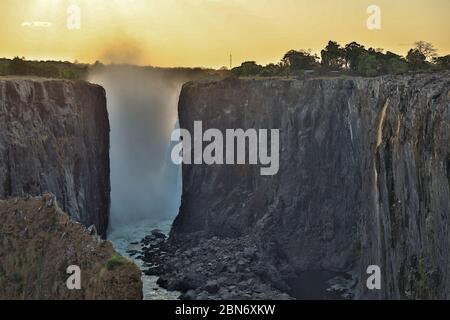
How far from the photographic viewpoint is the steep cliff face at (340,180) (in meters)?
25.1

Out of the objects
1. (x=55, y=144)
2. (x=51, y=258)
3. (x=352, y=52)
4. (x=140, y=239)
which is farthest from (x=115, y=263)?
(x=352, y=52)

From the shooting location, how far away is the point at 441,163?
23.4 metres

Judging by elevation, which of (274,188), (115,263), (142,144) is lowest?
(274,188)

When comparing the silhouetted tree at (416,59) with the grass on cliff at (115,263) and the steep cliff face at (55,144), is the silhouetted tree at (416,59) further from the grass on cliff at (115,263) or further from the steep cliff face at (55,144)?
the grass on cliff at (115,263)

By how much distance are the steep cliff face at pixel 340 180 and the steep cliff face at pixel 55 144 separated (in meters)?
9.24

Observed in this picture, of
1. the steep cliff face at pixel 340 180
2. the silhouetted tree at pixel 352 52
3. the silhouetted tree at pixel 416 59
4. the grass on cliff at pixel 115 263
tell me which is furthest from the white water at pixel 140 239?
the silhouetted tree at pixel 352 52

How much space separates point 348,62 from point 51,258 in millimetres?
70701

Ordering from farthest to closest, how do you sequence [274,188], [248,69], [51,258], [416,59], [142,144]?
[248,69] < [142,144] < [416,59] < [274,188] < [51,258]

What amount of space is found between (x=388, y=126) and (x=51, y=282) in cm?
1812

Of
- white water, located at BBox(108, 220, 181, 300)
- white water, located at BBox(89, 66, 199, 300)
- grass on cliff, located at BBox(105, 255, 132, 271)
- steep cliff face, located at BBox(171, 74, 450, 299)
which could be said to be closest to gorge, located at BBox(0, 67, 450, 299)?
steep cliff face, located at BBox(171, 74, 450, 299)

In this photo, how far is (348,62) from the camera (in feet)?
285

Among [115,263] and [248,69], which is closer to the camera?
[115,263]

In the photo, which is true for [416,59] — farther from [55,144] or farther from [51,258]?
[51,258]
